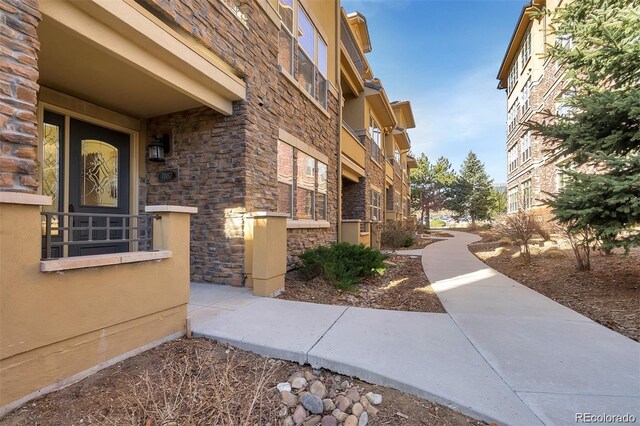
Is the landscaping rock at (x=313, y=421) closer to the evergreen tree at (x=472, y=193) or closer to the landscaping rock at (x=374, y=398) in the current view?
the landscaping rock at (x=374, y=398)

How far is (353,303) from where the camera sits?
525 centimetres

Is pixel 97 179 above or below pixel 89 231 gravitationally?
above

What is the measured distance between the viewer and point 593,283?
5668 millimetres

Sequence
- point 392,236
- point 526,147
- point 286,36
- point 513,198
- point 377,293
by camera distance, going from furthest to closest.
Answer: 1. point 513,198
2. point 526,147
3. point 392,236
4. point 286,36
5. point 377,293

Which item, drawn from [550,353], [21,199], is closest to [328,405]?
[550,353]

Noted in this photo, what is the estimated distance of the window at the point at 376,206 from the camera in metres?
14.1

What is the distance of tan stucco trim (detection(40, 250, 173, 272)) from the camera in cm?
232

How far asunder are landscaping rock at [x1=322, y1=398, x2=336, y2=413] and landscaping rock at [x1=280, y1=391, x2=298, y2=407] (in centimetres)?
21

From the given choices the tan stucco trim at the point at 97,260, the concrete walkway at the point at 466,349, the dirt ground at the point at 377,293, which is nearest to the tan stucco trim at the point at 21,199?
the tan stucco trim at the point at 97,260

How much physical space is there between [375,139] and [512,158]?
16376mm

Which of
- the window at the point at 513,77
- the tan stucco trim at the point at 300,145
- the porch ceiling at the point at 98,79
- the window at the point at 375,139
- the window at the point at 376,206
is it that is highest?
the window at the point at 513,77

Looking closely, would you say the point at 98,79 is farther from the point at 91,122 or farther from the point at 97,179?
the point at 97,179

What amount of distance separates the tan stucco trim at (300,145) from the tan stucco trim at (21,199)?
14.8 feet

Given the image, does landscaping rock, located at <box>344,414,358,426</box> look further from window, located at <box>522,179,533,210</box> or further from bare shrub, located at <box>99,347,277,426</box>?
window, located at <box>522,179,533,210</box>
